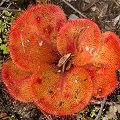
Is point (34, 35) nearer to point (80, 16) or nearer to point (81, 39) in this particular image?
point (81, 39)

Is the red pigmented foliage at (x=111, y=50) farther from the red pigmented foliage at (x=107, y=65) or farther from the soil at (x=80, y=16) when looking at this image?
the soil at (x=80, y=16)

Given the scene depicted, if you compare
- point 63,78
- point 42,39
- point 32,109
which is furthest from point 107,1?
point 32,109

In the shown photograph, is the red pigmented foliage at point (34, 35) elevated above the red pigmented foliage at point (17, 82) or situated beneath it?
elevated above

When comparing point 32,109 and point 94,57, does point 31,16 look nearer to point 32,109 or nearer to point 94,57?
point 94,57

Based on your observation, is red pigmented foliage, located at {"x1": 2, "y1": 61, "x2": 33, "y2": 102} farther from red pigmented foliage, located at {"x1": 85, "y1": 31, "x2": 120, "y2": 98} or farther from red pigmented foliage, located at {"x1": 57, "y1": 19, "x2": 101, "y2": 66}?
red pigmented foliage, located at {"x1": 85, "y1": 31, "x2": 120, "y2": 98}

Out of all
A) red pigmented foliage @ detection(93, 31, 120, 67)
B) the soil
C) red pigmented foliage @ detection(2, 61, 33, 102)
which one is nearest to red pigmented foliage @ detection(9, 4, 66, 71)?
red pigmented foliage @ detection(2, 61, 33, 102)

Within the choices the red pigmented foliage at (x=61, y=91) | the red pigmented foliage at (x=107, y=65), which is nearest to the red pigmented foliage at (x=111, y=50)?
the red pigmented foliage at (x=107, y=65)
